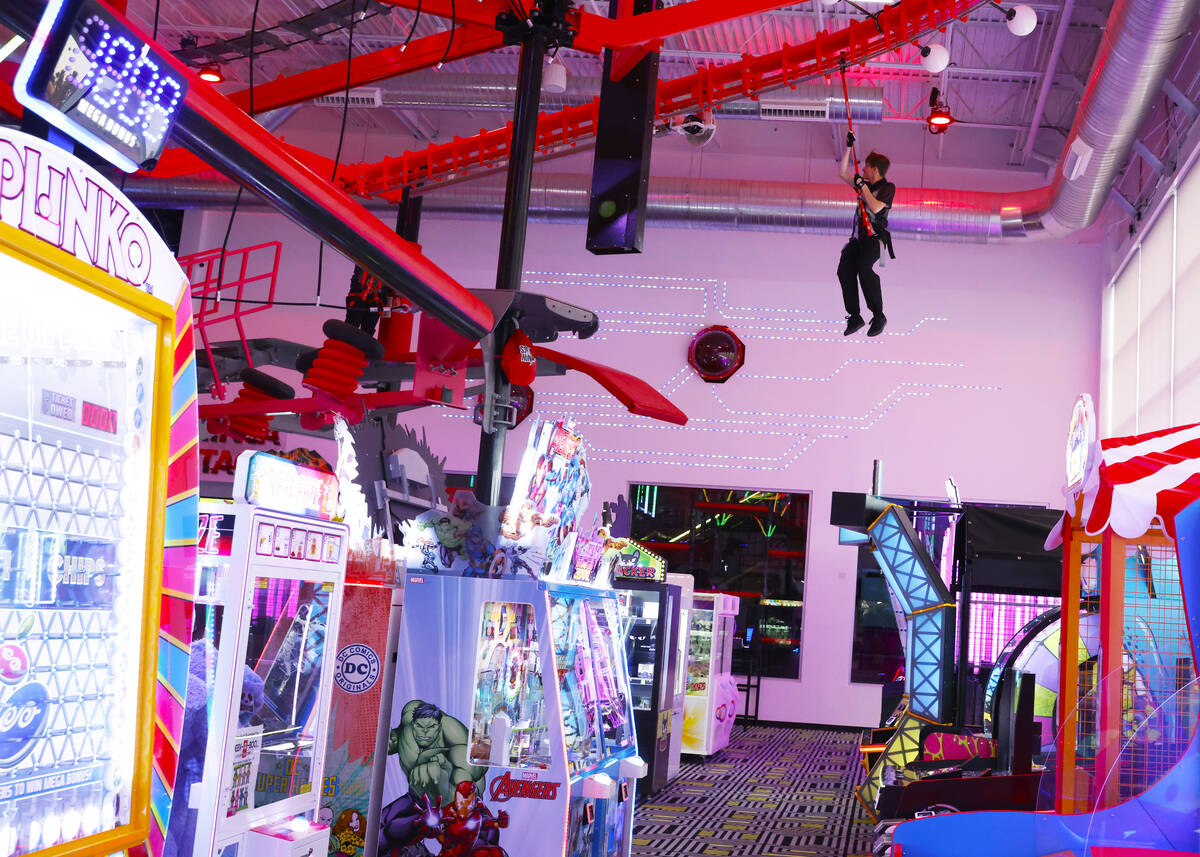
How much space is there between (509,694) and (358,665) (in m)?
0.61

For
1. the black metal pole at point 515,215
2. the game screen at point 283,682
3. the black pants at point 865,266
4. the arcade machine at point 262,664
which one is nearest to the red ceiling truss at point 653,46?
the black metal pole at point 515,215

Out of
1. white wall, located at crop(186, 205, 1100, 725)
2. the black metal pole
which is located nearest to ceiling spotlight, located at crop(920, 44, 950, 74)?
the black metal pole

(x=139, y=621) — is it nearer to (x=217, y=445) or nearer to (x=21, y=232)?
(x=21, y=232)

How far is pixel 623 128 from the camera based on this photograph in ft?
A: 17.2

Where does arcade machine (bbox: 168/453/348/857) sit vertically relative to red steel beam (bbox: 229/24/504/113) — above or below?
below

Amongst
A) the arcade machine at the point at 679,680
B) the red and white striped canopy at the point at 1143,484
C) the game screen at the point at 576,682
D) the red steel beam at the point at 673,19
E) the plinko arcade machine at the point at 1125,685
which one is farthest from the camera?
the arcade machine at the point at 679,680

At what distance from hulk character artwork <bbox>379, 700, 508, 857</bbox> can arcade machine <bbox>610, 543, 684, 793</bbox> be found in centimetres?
339

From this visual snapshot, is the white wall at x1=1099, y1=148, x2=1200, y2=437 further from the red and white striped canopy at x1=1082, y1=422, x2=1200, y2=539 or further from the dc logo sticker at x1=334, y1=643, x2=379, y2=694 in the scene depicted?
the dc logo sticker at x1=334, y1=643, x2=379, y2=694

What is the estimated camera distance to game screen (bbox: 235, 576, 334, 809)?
3061 mm

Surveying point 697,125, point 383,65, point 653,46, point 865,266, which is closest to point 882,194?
point 865,266

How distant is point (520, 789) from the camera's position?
4215 mm

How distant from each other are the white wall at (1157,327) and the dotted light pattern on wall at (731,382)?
149 cm

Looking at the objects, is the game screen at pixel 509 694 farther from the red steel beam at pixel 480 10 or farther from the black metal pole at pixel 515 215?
the red steel beam at pixel 480 10

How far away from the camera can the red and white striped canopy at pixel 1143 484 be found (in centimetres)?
373
